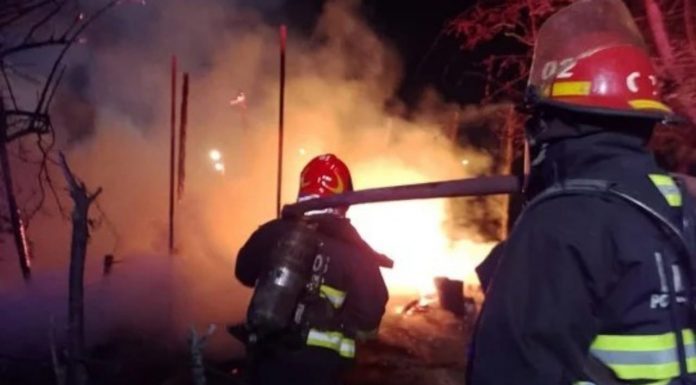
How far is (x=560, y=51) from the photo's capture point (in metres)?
1.83

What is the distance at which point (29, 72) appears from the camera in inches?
640

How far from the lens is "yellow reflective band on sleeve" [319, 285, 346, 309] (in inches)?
171

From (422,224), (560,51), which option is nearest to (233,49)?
(422,224)

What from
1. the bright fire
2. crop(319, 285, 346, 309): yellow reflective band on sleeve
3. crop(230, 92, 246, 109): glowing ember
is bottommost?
the bright fire

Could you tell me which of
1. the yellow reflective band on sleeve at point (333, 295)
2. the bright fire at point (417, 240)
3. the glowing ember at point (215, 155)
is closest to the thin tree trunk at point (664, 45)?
the yellow reflective band on sleeve at point (333, 295)

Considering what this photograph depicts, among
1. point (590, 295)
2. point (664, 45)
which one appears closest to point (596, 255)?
point (590, 295)

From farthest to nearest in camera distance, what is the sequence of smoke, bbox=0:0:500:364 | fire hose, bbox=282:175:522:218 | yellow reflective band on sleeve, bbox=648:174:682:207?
smoke, bbox=0:0:500:364 → fire hose, bbox=282:175:522:218 → yellow reflective band on sleeve, bbox=648:174:682:207

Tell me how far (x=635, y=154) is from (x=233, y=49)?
20098mm

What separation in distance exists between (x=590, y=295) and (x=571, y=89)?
0.46 m

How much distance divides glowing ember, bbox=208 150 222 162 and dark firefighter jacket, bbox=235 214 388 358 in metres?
18.5

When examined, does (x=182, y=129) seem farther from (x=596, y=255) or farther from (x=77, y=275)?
(x=596, y=255)

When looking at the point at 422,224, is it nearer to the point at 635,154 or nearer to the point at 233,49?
the point at 233,49

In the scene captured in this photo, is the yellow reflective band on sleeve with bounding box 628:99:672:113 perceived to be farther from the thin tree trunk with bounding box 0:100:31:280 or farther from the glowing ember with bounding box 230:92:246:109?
the glowing ember with bounding box 230:92:246:109

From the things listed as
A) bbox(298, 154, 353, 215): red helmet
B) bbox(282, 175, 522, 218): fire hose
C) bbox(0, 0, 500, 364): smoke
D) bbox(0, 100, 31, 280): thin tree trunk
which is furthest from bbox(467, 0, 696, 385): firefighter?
bbox(0, 0, 500, 364): smoke
